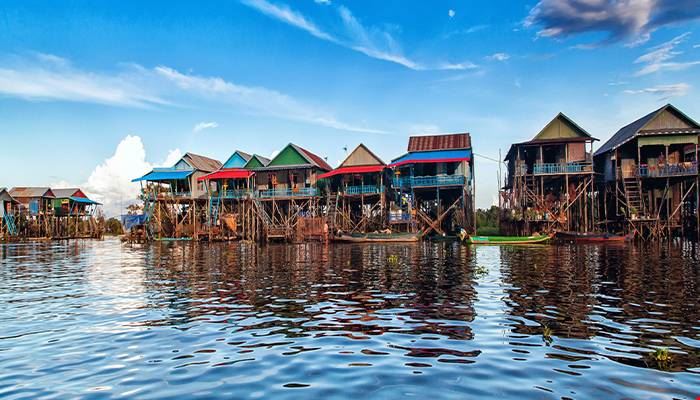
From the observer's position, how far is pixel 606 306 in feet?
37.1

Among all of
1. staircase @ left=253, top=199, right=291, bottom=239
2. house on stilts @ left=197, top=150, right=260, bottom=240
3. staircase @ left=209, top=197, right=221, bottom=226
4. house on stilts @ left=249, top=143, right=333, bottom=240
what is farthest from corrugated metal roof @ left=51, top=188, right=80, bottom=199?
staircase @ left=253, top=199, right=291, bottom=239

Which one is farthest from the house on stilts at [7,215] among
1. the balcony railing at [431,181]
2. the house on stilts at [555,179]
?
the house on stilts at [555,179]

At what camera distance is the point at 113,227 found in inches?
3634

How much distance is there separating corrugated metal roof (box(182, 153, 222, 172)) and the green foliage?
42825 mm

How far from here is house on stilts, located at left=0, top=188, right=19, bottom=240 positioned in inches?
2495

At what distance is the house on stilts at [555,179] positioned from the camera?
132ft

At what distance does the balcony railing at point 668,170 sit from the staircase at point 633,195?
0.98m

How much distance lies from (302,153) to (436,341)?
42.1 m

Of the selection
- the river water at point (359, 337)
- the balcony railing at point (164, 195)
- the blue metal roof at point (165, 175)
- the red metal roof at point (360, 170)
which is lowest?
the river water at point (359, 337)

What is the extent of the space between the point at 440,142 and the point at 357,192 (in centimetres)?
917

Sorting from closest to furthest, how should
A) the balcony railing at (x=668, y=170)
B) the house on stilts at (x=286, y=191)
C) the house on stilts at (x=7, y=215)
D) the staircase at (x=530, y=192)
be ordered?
the balcony railing at (x=668, y=170), the staircase at (x=530, y=192), the house on stilts at (x=286, y=191), the house on stilts at (x=7, y=215)

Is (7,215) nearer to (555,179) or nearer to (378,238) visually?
(378,238)

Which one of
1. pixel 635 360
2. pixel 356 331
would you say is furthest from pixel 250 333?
pixel 635 360

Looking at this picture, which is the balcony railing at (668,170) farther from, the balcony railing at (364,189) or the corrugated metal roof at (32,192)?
the corrugated metal roof at (32,192)
